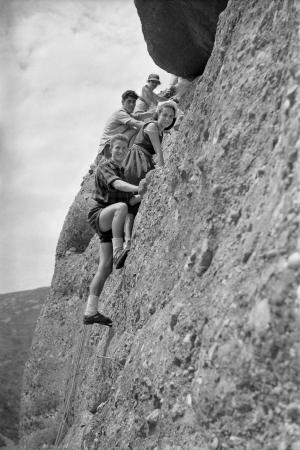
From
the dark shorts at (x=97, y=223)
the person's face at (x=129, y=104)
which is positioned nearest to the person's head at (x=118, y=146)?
the dark shorts at (x=97, y=223)

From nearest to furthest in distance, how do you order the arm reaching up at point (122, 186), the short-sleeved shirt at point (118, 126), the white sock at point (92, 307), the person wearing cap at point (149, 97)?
the arm reaching up at point (122, 186)
the white sock at point (92, 307)
the short-sleeved shirt at point (118, 126)
the person wearing cap at point (149, 97)

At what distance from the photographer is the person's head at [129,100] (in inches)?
447

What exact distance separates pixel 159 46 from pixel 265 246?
640cm

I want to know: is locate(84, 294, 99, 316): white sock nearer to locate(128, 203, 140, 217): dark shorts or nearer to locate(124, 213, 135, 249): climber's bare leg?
locate(124, 213, 135, 249): climber's bare leg

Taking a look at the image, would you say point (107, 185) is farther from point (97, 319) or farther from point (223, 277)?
point (223, 277)

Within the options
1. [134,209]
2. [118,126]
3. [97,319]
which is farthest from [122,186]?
[118,126]

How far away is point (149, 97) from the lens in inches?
659

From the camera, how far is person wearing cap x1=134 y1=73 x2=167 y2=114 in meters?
16.4

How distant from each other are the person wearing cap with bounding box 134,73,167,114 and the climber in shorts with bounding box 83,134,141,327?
7.85 metres

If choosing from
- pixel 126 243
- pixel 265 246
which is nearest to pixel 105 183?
pixel 126 243

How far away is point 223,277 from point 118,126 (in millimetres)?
8622

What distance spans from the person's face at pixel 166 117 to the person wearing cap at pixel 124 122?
5.64ft

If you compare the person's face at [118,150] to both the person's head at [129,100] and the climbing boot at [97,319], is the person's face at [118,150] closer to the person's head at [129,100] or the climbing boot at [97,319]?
the climbing boot at [97,319]

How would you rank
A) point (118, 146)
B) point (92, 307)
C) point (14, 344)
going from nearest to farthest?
1. point (92, 307)
2. point (118, 146)
3. point (14, 344)
